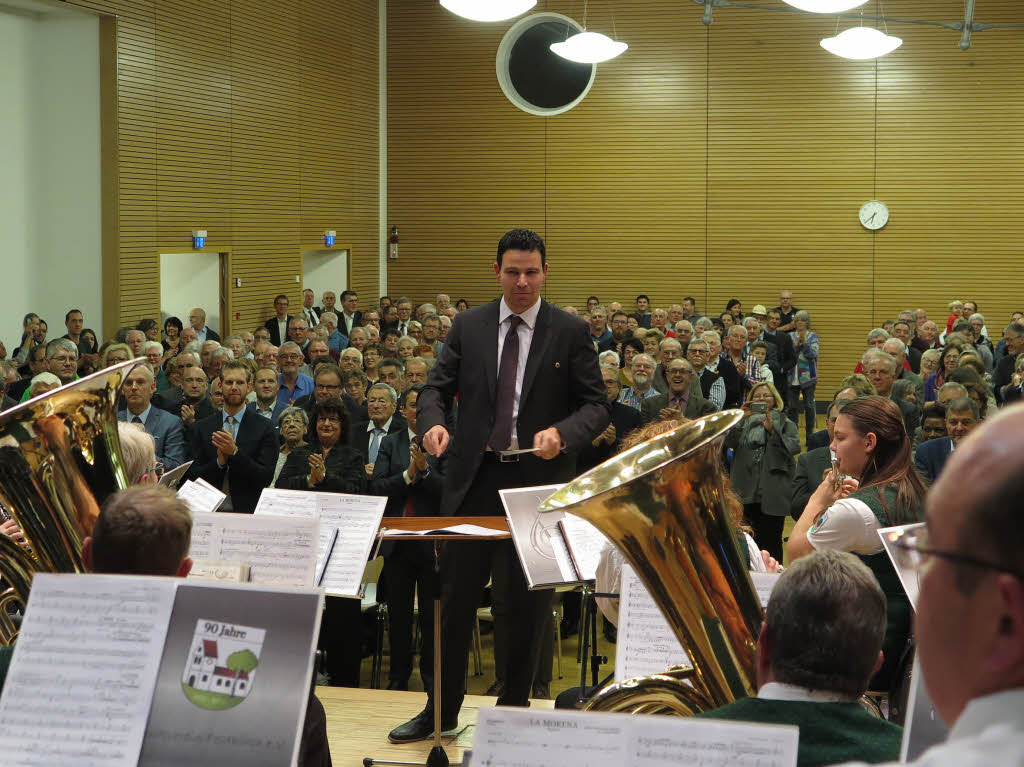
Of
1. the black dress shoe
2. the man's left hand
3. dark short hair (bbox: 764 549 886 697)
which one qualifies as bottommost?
the black dress shoe

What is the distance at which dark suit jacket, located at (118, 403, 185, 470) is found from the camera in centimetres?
653

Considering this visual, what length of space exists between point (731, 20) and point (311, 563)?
15.1 meters

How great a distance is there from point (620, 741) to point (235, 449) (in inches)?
182

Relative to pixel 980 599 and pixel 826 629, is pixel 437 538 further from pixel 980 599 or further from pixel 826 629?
pixel 980 599

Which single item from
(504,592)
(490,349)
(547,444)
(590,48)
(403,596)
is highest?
(590,48)

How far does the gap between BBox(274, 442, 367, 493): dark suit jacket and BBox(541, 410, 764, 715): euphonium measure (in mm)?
3436

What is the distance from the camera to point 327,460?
575cm

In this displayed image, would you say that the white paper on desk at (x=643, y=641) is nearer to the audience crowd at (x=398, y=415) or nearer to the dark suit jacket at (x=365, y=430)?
the audience crowd at (x=398, y=415)

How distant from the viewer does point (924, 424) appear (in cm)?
660

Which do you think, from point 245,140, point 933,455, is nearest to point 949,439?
point 933,455

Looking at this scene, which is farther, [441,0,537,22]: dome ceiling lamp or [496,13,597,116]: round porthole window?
[496,13,597,116]: round porthole window

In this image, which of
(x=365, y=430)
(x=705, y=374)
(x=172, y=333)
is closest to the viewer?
(x=365, y=430)

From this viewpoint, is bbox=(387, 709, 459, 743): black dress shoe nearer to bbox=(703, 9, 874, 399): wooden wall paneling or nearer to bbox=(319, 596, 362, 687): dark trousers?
bbox=(319, 596, 362, 687): dark trousers

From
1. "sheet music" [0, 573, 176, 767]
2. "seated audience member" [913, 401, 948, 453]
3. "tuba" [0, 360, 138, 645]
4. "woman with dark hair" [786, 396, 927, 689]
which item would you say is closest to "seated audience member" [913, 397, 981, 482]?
"seated audience member" [913, 401, 948, 453]
